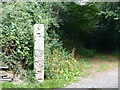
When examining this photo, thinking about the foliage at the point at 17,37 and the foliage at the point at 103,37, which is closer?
the foliage at the point at 17,37

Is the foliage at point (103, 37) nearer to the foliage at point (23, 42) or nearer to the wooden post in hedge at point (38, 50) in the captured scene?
the foliage at point (23, 42)

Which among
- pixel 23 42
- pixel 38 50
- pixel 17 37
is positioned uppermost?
pixel 17 37

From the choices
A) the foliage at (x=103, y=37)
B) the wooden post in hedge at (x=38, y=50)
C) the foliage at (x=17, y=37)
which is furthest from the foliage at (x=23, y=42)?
the foliage at (x=103, y=37)

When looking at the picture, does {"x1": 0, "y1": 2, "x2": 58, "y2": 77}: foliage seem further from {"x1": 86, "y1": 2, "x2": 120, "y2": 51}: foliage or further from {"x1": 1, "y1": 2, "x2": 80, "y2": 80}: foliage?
{"x1": 86, "y1": 2, "x2": 120, "y2": 51}: foliage

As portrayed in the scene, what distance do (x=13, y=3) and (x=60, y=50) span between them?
2.34 m

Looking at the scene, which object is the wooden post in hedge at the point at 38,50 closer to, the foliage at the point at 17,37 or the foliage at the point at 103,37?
the foliage at the point at 17,37

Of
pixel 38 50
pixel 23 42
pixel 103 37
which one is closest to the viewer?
pixel 38 50

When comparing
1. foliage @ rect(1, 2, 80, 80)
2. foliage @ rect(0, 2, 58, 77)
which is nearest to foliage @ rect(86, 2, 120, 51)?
foliage @ rect(1, 2, 80, 80)

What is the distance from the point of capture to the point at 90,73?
6.05 metres

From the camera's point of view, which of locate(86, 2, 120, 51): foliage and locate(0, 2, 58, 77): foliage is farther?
locate(86, 2, 120, 51): foliage

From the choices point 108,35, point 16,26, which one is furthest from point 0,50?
point 108,35

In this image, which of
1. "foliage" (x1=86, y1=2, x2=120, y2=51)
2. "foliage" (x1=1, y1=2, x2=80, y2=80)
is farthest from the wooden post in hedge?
"foliage" (x1=86, y1=2, x2=120, y2=51)

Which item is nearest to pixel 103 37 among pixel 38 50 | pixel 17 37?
pixel 38 50

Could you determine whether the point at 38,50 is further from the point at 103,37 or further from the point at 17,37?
the point at 103,37
